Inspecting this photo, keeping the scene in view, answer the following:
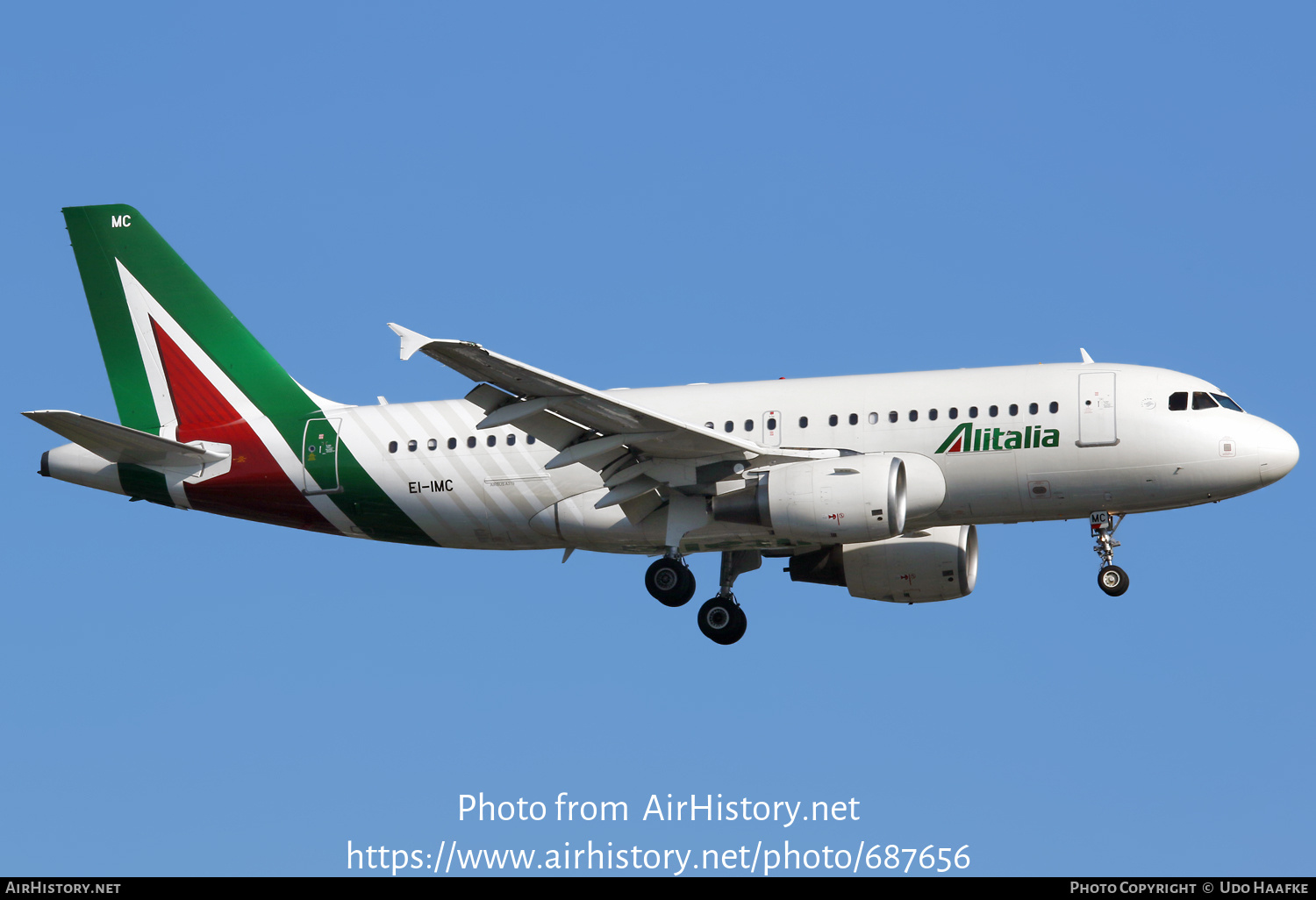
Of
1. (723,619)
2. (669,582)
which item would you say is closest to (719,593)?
(723,619)

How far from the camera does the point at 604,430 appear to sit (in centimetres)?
3412

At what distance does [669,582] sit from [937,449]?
5911 mm

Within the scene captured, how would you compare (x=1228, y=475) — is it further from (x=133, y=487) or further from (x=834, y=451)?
(x=133, y=487)

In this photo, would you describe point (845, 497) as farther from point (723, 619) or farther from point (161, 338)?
point (161, 338)

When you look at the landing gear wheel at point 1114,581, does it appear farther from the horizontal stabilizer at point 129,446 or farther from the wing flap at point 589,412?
the horizontal stabilizer at point 129,446

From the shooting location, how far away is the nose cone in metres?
33.9

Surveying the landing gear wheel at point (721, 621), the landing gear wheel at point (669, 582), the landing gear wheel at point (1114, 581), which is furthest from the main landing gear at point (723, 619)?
the landing gear wheel at point (1114, 581)

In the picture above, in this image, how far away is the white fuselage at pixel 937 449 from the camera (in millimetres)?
34031

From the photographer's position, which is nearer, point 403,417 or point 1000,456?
point 1000,456

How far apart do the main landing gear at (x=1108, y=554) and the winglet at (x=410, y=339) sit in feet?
45.1

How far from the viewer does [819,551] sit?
3853cm

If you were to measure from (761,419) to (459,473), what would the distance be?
6.41m
